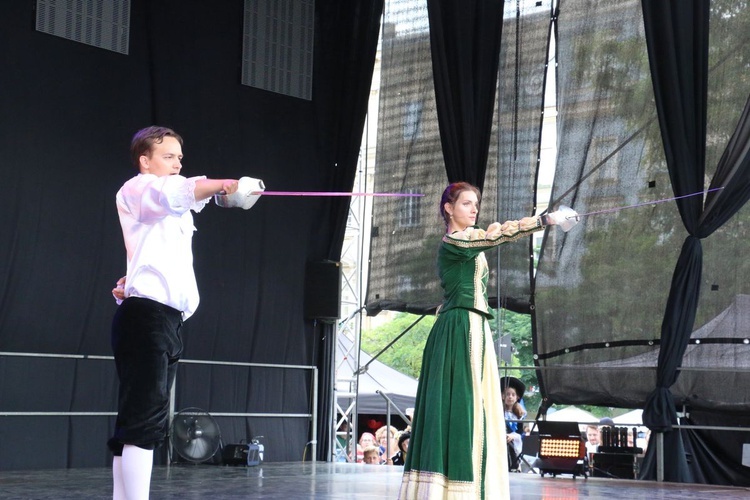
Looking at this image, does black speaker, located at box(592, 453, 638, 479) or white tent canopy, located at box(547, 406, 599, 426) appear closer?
black speaker, located at box(592, 453, 638, 479)

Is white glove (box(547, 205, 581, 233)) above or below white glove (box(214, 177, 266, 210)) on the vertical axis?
above

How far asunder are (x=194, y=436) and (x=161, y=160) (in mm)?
4756

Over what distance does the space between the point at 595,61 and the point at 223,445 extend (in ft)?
13.6

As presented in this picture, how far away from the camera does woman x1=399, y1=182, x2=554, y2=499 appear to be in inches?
130

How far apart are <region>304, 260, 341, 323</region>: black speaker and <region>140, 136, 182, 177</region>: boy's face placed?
5537 mm

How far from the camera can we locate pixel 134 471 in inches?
99.0

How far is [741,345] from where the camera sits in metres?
5.96

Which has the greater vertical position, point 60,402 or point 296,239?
point 296,239

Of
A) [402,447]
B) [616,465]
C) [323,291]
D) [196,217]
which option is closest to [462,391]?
[616,465]

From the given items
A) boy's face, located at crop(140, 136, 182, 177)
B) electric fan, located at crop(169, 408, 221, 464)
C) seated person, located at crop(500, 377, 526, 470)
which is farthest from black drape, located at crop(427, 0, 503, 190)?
boy's face, located at crop(140, 136, 182, 177)

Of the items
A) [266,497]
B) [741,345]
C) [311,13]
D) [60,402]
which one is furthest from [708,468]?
[311,13]

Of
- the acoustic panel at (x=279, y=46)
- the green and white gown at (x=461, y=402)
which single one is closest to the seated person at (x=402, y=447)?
the acoustic panel at (x=279, y=46)

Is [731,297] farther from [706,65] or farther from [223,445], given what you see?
[223,445]

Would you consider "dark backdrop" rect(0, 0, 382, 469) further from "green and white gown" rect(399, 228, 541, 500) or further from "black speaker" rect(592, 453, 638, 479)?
"green and white gown" rect(399, 228, 541, 500)
